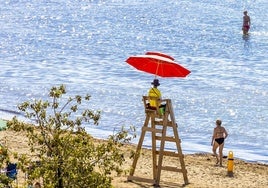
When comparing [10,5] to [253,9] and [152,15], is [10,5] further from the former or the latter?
[253,9]

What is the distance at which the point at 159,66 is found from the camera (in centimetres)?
1712

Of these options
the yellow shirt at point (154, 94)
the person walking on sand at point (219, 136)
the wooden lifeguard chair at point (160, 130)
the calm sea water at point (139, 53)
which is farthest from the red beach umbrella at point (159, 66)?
the calm sea water at point (139, 53)

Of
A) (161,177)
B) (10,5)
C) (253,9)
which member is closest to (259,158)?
(161,177)

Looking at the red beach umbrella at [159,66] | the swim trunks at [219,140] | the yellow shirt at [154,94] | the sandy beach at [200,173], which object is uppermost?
the red beach umbrella at [159,66]

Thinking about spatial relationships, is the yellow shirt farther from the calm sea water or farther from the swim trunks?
the calm sea water

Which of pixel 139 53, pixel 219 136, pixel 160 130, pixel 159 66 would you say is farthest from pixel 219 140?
pixel 139 53

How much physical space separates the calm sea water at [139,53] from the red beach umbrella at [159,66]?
655 cm

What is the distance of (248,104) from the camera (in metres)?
30.1

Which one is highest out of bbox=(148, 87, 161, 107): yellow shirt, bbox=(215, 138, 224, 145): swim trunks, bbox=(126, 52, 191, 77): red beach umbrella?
bbox=(126, 52, 191, 77): red beach umbrella

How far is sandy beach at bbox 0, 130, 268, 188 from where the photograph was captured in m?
17.8

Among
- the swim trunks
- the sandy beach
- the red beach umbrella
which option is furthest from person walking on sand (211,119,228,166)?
the red beach umbrella

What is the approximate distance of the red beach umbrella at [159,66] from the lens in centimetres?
1688

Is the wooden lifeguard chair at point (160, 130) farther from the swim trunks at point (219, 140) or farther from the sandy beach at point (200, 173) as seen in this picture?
the swim trunks at point (219, 140)

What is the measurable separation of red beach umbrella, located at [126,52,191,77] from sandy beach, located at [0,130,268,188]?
2278 mm
